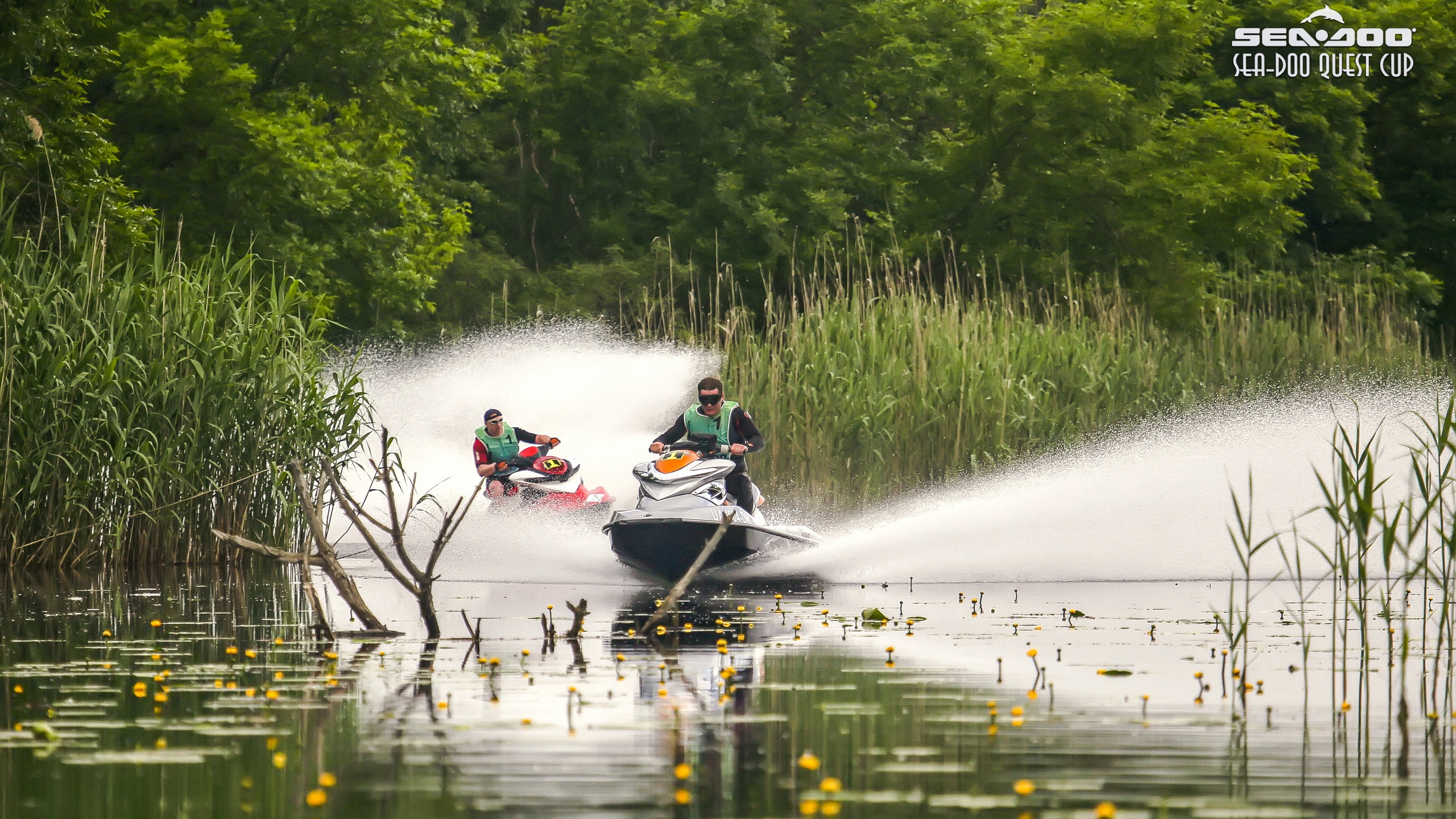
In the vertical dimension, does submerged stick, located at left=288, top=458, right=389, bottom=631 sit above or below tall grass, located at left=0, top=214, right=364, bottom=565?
below

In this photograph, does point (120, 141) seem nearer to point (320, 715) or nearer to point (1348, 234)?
point (320, 715)

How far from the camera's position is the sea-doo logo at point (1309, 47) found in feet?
125

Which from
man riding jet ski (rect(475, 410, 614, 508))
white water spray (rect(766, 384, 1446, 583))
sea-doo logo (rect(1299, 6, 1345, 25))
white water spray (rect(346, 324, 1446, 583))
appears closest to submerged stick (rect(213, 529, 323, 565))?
white water spray (rect(346, 324, 1446, 583))

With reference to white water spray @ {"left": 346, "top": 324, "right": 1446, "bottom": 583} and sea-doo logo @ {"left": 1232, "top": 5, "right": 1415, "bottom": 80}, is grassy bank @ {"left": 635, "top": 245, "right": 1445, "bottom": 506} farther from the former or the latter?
sea-doo logo @ {"left": 1232, "top": 5, "right": 1415, "bottom": 80}

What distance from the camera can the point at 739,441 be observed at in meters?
15.7

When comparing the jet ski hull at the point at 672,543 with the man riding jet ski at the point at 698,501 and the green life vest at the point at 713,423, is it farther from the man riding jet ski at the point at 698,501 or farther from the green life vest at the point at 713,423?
the green life vest at the point at 713,423

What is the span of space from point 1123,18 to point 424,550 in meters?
17.9

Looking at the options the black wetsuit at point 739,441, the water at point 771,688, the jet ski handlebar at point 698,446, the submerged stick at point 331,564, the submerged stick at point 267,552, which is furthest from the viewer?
the jet ski handlebar at point 698,446

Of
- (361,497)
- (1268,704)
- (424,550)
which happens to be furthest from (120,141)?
(1268,704)

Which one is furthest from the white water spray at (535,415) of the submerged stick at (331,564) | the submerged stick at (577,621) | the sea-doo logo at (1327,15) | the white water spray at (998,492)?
the sea-doo logo at (1327,15)

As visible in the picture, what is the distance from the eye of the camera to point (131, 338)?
15.3 meters

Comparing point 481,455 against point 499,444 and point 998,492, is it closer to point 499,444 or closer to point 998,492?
point 499,444

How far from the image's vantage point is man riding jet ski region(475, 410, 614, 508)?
17766 millimetres

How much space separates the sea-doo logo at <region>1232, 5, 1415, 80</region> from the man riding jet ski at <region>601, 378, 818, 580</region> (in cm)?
2495
